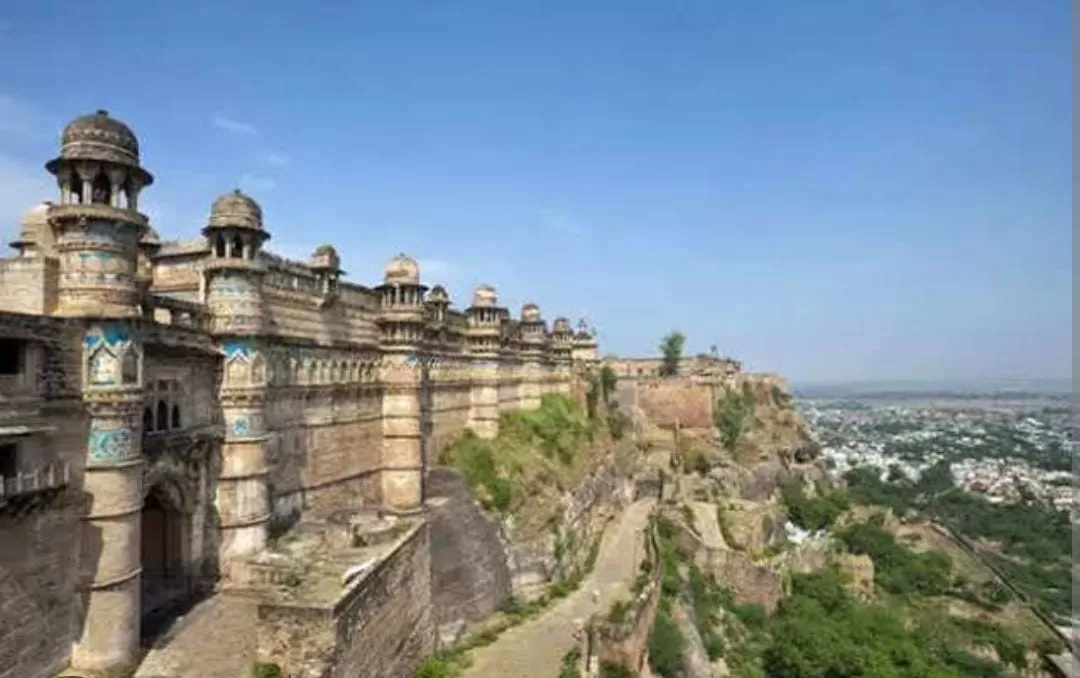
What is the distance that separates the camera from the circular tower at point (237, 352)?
15.2 metres

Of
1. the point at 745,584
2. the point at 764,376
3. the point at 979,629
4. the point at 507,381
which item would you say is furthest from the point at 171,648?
the point at 764,376

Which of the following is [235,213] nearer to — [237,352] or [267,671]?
[237,352]

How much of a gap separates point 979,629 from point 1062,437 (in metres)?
162

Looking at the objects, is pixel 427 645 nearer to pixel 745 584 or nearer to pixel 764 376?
pixel 745 584

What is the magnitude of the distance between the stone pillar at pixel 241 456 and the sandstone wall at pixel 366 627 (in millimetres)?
3091

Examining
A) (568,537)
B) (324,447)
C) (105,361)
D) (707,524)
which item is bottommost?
(707,524)

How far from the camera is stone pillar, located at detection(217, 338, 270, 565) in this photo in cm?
1520

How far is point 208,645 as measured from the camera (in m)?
12.3

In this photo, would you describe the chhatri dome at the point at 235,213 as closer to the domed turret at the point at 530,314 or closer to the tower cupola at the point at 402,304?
the tower cupola at the point at 402,304

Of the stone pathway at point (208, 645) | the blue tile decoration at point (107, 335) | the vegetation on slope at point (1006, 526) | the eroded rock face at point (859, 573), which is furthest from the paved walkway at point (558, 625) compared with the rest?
the vegetation on slope at point (1006, 526)

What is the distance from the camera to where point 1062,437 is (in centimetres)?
17462

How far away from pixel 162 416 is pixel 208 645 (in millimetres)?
4062

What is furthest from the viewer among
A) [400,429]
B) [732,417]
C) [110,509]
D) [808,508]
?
[732,417]

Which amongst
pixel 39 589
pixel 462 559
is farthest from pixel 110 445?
pixel 462 559
